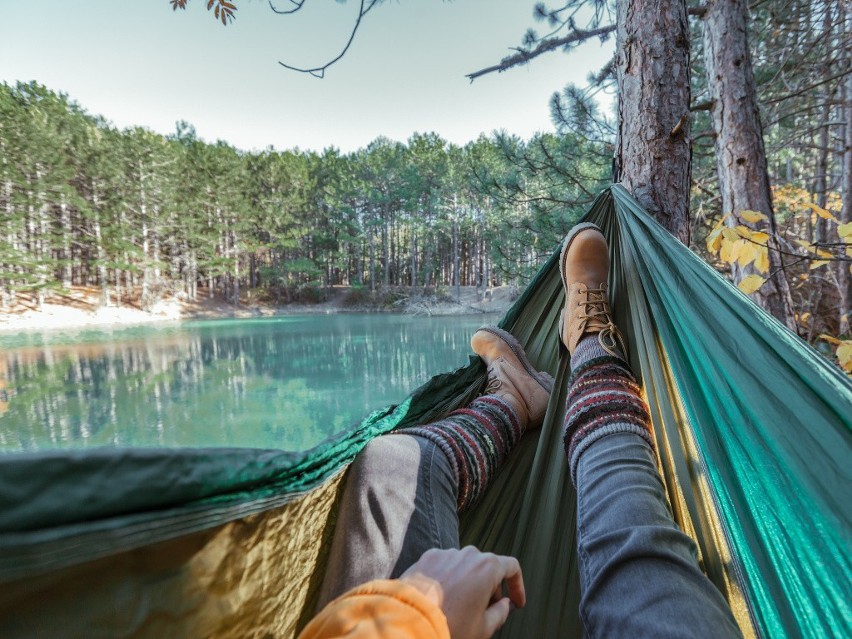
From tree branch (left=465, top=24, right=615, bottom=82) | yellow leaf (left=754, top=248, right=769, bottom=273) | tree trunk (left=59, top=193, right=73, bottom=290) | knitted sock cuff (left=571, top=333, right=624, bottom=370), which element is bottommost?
knitted sock cuff (left=571, top=333, right=624, bottom=370)

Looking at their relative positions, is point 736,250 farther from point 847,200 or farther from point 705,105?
point 847,200

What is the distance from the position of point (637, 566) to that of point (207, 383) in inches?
253

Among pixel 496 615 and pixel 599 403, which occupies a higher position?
pixel 599 403

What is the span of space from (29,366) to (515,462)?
31.6 ft

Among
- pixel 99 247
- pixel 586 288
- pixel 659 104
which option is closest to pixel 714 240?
pixel 586 288

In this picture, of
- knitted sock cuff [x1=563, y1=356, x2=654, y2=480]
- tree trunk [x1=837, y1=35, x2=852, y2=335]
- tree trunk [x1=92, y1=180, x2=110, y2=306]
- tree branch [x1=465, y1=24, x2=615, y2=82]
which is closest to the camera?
knitted sock cuff [x1=563, y1=356, x2=654, y2=480]

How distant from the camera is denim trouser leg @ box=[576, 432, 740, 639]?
359mm

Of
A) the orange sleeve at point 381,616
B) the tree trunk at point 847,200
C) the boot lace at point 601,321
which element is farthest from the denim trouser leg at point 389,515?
the tree trunk at point 847,200

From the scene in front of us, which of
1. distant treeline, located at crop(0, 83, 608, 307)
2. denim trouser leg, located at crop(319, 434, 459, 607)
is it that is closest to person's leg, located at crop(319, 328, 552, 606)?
denim trouser leg, located at crop(319, 434, 459, 607)

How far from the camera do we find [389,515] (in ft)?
1.53

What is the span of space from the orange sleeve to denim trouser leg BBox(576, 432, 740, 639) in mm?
193

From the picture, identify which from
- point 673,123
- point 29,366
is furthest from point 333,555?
point 29,366

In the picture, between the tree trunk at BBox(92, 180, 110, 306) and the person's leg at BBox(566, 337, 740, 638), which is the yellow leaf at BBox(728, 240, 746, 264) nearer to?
the person's leg at BBox(566, 337, 740, 638)

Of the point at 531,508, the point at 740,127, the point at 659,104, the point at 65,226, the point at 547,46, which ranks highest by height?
the point at 65,226
